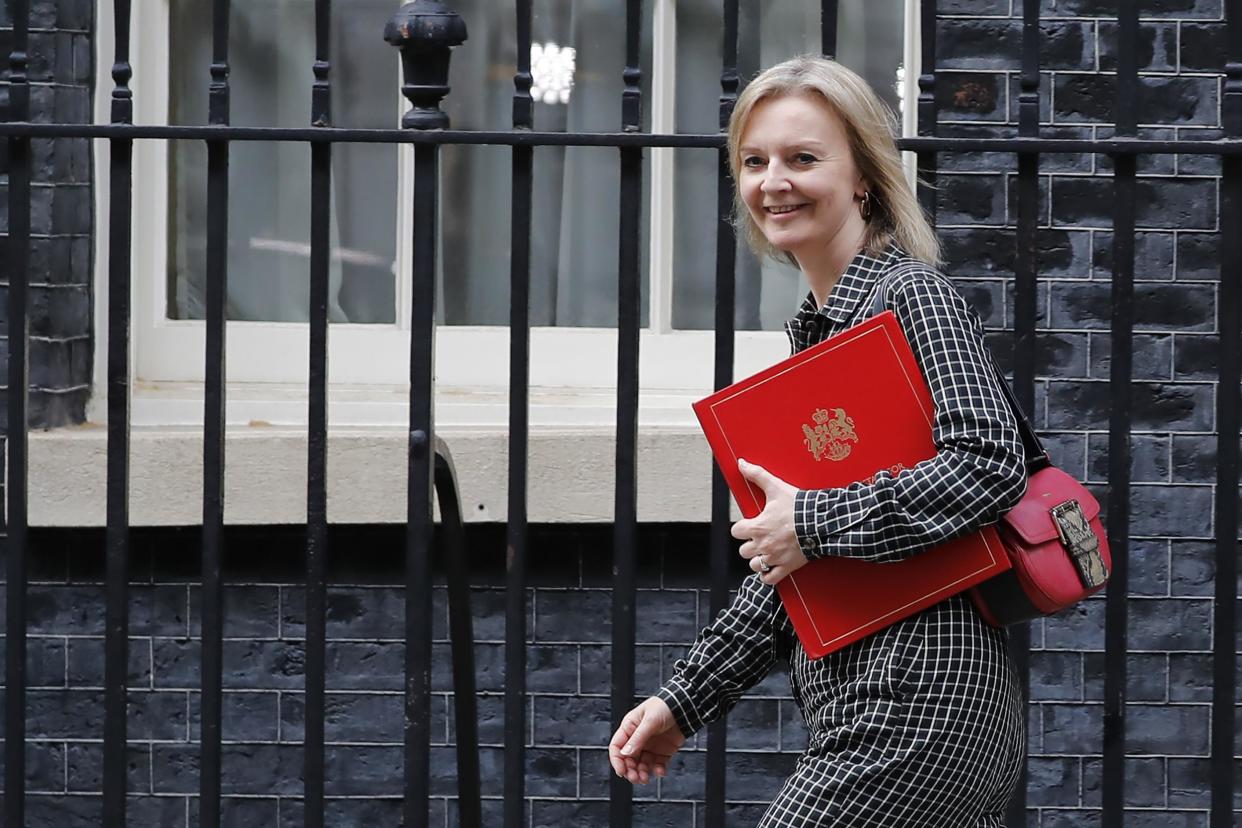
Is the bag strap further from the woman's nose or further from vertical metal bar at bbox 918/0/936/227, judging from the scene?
vertical metal bar at bbox 918/0/936/227

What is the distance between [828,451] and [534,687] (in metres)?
2.30

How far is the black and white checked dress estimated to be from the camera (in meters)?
2.12

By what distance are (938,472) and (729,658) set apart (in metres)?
0.52

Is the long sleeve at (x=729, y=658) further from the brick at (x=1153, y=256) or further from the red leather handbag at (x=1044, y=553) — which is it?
the brick at (x=1153, y=256)

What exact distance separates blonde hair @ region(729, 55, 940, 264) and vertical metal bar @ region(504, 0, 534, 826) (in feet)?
1.60

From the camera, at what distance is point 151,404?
433cm

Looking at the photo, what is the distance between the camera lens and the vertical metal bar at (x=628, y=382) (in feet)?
Result: 8.95

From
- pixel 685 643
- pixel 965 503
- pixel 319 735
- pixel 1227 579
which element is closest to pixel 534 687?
pixel 685 643

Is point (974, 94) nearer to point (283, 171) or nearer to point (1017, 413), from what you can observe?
point (283, 171)

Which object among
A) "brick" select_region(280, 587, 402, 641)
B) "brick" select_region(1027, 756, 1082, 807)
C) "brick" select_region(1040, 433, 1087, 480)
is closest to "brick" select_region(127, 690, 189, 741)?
"brick" select_region(280, 587, 402, 641)

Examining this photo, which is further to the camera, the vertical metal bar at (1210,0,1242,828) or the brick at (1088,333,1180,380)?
the brick at (1088,333,1180,380)

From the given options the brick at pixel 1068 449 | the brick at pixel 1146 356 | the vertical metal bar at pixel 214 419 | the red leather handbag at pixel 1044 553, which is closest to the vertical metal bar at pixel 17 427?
the vertical metal bar at pixel 214 419

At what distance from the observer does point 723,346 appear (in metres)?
2.78

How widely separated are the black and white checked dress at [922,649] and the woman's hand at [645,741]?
0.26 m
